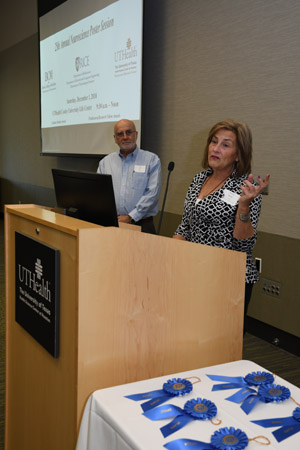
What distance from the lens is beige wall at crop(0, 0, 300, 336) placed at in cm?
294

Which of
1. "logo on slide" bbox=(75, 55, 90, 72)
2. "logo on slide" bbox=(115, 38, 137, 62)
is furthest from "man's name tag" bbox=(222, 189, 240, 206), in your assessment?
"logo on slide" bbox=(75, 55, 90, 72)

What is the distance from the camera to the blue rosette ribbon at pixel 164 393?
99 centimetres

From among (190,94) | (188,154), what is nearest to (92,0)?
(190,94)

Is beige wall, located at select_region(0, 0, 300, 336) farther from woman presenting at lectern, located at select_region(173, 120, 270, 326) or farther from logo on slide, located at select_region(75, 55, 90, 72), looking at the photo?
woman presenting at lectern, located at select_region(173, 120, 270, 326)

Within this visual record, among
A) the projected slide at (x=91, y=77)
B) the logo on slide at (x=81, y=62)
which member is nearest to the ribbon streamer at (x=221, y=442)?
the projected slide at (x=91, y=77)

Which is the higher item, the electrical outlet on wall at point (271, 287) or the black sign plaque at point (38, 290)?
the black sign plaque at point (38, 290)

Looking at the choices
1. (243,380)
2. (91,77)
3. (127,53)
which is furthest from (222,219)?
(91,77)

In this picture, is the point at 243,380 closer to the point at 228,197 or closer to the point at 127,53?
the point at 228,197

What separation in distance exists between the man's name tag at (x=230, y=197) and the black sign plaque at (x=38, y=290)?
0.83 m

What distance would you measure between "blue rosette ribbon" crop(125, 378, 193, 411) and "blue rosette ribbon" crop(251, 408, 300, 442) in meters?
0.17

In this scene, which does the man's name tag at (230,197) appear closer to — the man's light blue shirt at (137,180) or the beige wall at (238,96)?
the beige wall at (238,96)

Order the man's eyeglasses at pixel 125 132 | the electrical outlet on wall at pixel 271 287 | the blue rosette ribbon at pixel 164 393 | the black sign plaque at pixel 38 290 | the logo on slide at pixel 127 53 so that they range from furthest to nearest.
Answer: the logo on slide at pixel 127 53 → the man's eyeglasses at pixel 125 132 → the electrical outlet on wall at pixel 271 287 → the black sign plaque at pixel 38 290 → the blue rosette ribbon at pixel 164 393

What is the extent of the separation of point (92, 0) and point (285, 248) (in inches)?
130

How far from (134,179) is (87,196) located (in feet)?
6.76
